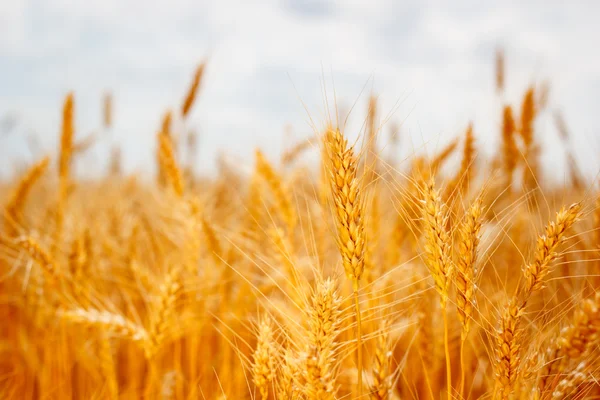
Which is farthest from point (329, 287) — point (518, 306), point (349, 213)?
point (518, 306)

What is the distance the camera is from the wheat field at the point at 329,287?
95cm

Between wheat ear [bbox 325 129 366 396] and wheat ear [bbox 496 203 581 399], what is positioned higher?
wheat ear [bbox 325 129 366 396]

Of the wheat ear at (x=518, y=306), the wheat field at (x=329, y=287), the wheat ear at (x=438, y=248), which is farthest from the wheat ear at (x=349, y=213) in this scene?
the wheat ear at (x=518, y=306)

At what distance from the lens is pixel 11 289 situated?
3.07 meters

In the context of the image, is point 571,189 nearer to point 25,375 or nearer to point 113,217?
point 113,217

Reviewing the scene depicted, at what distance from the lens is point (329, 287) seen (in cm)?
92

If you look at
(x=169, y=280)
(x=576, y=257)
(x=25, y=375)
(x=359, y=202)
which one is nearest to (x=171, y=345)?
(x=25, y=375)

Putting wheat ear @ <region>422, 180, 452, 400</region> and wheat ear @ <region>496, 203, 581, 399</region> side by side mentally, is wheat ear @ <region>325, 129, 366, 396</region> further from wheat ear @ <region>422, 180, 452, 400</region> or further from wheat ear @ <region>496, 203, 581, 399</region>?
wheat ear @ <region>496, 203, 581, 399</region>

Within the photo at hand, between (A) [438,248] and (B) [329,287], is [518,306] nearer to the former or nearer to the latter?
(A) [438,248]

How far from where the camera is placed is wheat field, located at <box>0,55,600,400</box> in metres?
0.95

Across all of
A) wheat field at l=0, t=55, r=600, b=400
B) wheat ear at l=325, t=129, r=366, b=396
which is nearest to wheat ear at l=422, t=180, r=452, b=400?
wheat field at l=0, t=55, r=600, b=400

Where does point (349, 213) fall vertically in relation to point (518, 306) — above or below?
above

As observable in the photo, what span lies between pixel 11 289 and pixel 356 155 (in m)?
3.12

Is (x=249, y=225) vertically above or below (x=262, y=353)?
above
